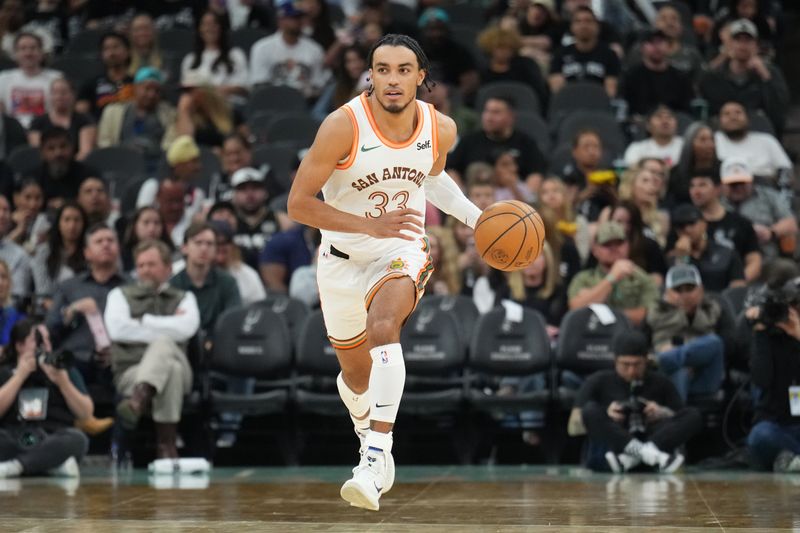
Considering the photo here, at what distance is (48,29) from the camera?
58.4 ft

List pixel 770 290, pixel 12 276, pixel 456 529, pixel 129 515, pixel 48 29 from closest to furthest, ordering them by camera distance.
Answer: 1. pixel 456 529
2. pixel 129 515
3. pixel 770 290
4. pixel 12 276
5. pixel 48 29

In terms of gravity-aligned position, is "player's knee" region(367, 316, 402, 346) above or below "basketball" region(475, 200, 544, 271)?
below

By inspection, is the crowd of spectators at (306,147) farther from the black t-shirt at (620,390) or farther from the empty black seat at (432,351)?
the empty black seat at (432,351)

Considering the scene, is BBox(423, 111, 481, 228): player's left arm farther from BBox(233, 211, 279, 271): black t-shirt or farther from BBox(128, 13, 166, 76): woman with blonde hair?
BBox(128, 13, 166, 76): woman with blonde hair

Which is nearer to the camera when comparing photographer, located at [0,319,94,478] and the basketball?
the basketball

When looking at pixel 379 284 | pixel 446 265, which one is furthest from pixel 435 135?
pixel 446 265

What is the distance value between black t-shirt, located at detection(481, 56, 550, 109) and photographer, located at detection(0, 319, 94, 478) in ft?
21.0

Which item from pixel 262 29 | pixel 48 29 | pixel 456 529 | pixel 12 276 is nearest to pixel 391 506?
pixel 456 529

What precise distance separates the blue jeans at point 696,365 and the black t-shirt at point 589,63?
16.5 ft

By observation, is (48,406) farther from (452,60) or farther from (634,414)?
(452,60)

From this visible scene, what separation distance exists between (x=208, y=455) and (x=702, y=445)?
4.00 m

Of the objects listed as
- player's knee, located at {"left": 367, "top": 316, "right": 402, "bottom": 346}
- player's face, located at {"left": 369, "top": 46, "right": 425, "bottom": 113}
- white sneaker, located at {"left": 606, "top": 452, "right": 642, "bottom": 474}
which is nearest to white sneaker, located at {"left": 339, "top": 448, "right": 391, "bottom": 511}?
player's knee, located at {"left": 367, "top": 316, "right": 402, "bottom": 346}

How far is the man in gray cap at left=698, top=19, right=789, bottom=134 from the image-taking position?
14.3 m

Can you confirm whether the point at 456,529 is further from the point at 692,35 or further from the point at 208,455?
the point at 692,35
